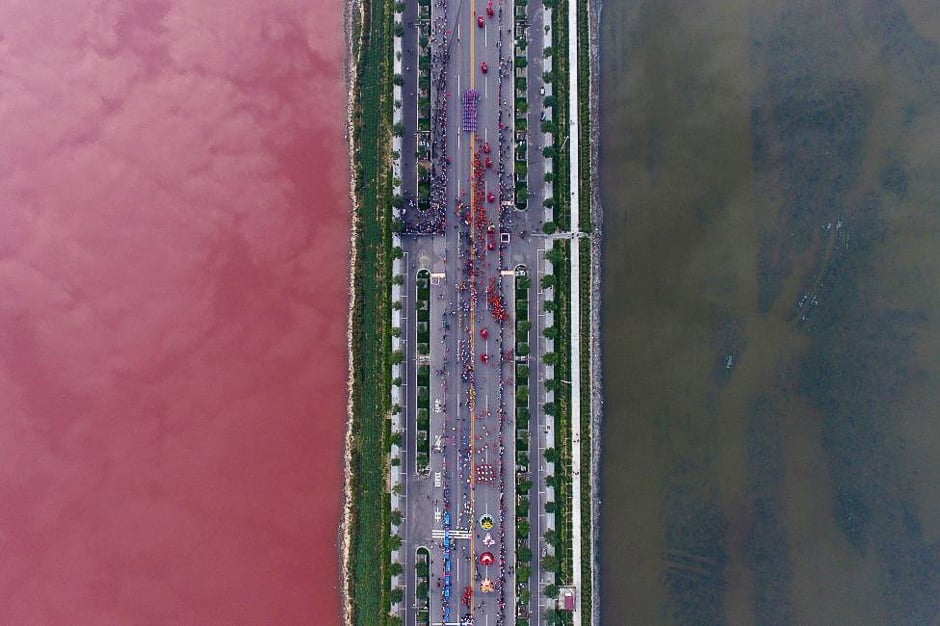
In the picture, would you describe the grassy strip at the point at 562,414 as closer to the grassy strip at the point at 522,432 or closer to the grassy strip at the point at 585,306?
the grassy strip at the point at 585,306

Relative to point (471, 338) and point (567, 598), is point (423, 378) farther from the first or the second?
point (567, 598)

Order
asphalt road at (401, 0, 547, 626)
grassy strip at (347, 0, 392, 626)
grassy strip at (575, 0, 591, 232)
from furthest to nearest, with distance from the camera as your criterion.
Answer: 1. grassy strip at (575, 0, 591, 232)
2. grassy strip at (347, 0, 392, 626)
3. asphalt road at (401, 0, 547, 626)

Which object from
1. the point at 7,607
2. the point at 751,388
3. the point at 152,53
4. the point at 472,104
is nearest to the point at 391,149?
the point at 472,104

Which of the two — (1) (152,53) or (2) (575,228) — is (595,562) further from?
(1) (152,53)

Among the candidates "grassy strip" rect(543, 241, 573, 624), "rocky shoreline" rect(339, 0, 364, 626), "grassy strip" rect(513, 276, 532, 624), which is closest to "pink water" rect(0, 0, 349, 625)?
"rocky shoreline" rect(339, 0, 364, 626)

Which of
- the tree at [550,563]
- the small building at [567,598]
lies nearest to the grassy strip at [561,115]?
the tree at [550,563]

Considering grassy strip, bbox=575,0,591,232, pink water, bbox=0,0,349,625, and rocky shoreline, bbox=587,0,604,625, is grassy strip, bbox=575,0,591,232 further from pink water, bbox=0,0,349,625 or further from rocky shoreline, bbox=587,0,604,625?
pink water, bbox=0,0,349,625

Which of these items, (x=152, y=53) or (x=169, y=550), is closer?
(x=169, y=550)

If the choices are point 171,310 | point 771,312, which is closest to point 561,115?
point 771,312
